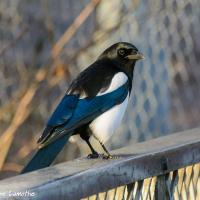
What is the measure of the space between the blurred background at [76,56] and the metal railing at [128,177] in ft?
4.56

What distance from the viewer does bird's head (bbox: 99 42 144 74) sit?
3318 millimetres

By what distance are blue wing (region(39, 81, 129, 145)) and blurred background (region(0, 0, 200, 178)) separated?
0.68 m

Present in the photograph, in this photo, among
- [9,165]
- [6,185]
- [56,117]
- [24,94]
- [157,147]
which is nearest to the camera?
[6,185]

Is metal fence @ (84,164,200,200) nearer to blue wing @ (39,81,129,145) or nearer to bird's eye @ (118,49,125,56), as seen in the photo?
blue wing @ (39,81,129,145)

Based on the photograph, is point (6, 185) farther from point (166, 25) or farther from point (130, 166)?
point (166, 25)

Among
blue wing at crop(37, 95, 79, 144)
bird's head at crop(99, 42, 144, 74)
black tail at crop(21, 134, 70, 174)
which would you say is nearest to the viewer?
black tail at crop(21, 134, 70, 174)

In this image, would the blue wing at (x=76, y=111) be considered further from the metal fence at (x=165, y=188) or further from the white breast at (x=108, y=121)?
the metal fence at (x=165, y=188)

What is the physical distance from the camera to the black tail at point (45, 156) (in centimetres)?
261

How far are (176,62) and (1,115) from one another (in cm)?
127

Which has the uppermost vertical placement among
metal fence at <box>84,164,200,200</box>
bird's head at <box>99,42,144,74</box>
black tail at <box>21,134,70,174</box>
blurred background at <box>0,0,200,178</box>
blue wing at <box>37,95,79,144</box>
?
blurred background at <box>0,0,200,178</box>

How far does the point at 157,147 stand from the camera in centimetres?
244

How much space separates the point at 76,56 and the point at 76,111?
2.96 feet

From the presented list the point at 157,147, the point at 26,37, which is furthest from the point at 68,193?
the point at 26,37

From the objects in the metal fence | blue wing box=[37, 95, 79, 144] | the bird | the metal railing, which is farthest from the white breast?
the metal fence
